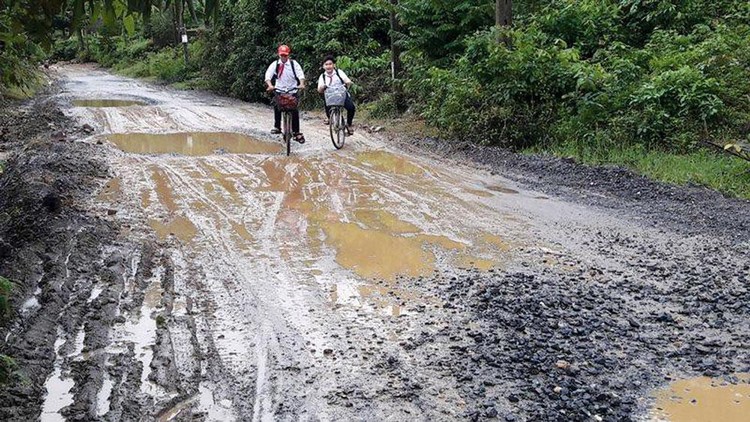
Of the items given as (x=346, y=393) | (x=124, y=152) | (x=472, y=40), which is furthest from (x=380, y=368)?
(x=472, y=40)

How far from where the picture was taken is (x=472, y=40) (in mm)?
13773

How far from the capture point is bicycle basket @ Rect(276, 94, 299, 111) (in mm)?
12969

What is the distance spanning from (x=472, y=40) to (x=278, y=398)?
11.1 meters

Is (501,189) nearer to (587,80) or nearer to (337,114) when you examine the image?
(587,80)

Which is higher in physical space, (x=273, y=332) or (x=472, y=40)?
(x=472, y=40)

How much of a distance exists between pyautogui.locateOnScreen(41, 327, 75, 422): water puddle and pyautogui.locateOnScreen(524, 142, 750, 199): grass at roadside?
7925 mm

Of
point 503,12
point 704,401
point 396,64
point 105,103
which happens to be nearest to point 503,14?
point 503,12

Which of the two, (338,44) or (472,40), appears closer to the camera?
(472,40)

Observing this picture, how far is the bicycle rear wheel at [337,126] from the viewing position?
42.7 ft

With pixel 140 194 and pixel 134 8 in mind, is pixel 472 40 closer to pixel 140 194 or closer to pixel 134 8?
pixel 140 194

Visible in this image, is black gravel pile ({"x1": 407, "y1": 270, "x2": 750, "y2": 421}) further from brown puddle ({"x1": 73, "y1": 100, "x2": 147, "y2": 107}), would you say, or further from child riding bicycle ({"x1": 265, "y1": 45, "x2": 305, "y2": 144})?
brown puddle ({"x1": 73, "y1": 100, "x2": 147, "y2": 107})

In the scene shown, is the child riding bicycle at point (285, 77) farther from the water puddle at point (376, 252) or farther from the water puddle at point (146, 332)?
the water puddle at point (146, 332)

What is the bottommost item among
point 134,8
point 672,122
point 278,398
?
point 278,398

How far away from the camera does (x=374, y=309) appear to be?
528 centimetres
